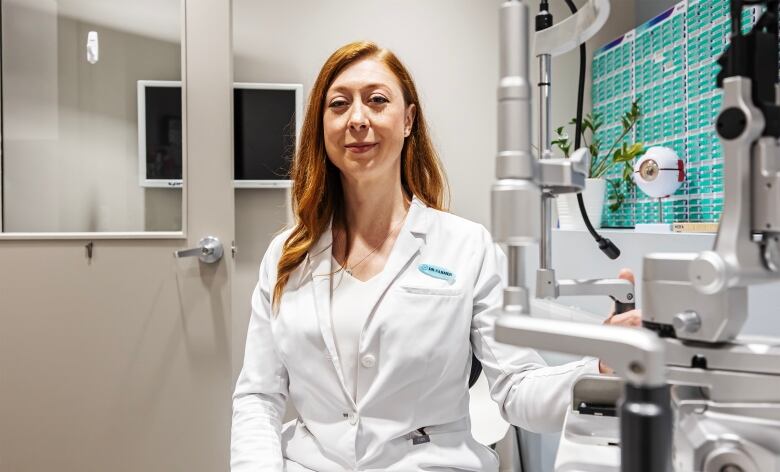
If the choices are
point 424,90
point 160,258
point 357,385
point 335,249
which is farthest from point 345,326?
point 424,90

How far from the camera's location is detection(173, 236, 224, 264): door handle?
1.71 m

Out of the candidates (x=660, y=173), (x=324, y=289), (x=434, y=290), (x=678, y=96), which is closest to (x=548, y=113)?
(x=434, y=290)

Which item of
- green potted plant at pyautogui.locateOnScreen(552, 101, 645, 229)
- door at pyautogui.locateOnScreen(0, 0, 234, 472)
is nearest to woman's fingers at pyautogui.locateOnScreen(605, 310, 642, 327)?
green potted plant at pyautogui.locateOnScreen(552, 101, 645, 229)

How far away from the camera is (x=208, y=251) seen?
1714 millimetres

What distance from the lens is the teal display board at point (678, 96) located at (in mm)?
1508

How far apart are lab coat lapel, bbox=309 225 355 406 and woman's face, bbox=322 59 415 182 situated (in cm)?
16

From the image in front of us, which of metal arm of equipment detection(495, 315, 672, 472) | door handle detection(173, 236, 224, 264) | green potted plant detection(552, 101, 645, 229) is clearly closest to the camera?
metal arm of equipment detection(495, 315, 672, 472)

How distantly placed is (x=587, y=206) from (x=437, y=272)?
3.05 ft

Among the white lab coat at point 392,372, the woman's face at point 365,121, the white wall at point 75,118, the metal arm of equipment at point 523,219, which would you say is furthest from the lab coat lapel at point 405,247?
the white wall at point 75,118

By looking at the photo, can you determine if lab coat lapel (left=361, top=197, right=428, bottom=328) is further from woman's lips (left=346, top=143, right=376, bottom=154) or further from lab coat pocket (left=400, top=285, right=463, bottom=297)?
woman's lips (left=346, top=143, right=376, bottom=154)

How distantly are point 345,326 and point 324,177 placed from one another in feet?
1.14

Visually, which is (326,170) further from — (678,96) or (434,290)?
(678,96)

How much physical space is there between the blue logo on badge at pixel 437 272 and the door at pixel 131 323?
80cm

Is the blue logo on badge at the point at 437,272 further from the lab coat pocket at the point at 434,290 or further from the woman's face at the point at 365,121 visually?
the woman's face at the point at 365,121
